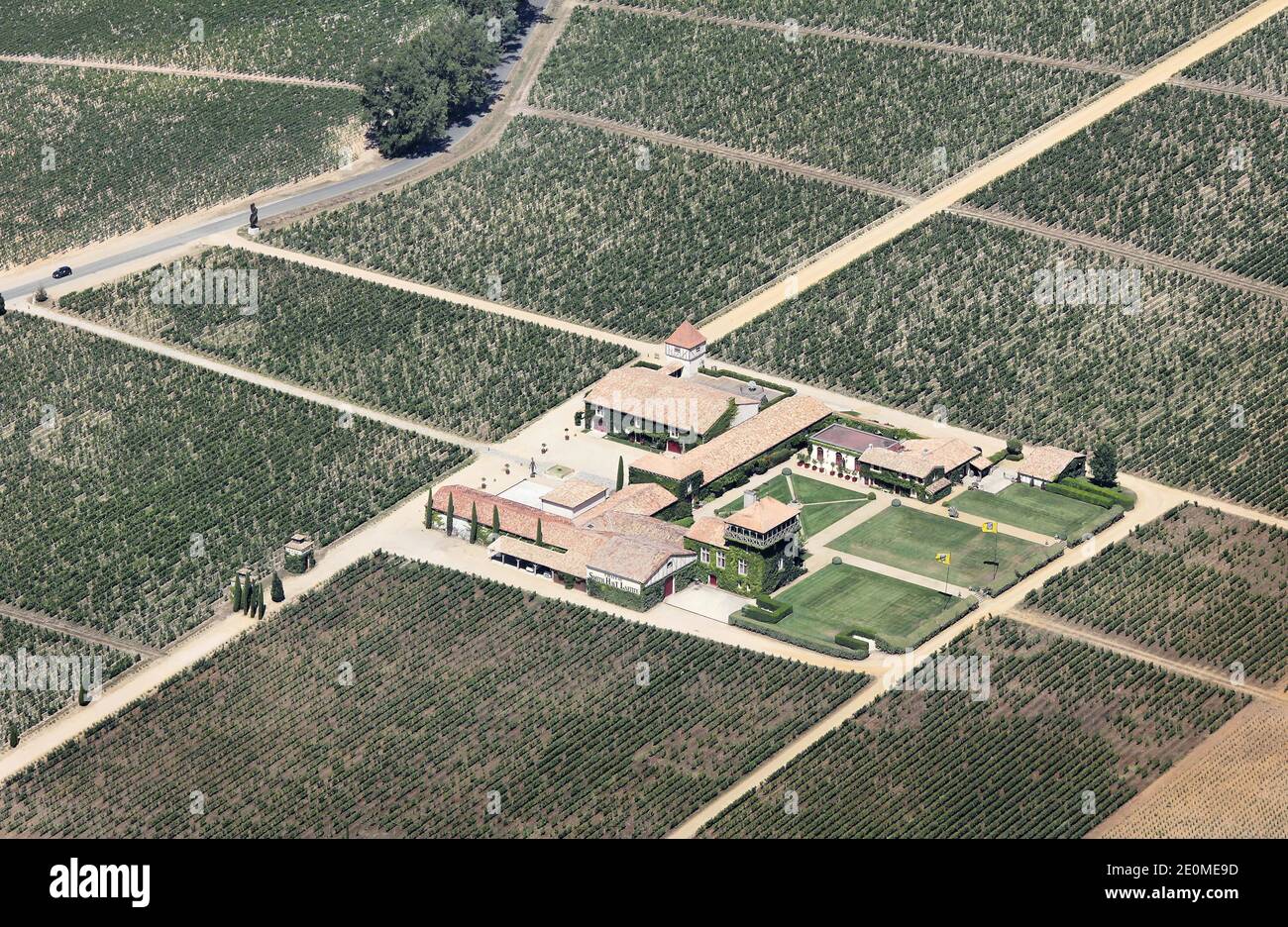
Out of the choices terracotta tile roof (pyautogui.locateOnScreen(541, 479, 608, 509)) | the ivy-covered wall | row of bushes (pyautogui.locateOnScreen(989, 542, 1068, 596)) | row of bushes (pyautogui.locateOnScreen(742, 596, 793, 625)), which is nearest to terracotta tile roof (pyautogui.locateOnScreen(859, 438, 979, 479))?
row of bushes (pyautogui.locateOnScreen(989, 542, 1068, 596))

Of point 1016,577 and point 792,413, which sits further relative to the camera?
point 792,413

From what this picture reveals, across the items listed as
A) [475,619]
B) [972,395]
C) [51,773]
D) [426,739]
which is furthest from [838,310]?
[51,773]

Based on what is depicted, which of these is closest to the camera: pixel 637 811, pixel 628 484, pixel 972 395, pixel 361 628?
pixel 637 811

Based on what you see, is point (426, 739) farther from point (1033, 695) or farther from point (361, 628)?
point (1033, 695)

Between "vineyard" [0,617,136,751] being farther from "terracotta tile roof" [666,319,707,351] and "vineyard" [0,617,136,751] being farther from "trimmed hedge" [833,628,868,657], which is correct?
"terracotta tile roof" [666,319,707,351]

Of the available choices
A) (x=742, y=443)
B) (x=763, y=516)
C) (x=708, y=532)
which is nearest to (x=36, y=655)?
(x=708, y=532)

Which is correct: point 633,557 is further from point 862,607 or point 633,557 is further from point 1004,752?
point 1004,752

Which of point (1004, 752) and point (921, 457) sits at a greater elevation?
point (921, 457)

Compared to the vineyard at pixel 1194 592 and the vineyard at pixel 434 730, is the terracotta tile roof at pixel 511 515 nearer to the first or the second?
the vineyard at pixel 434 730
